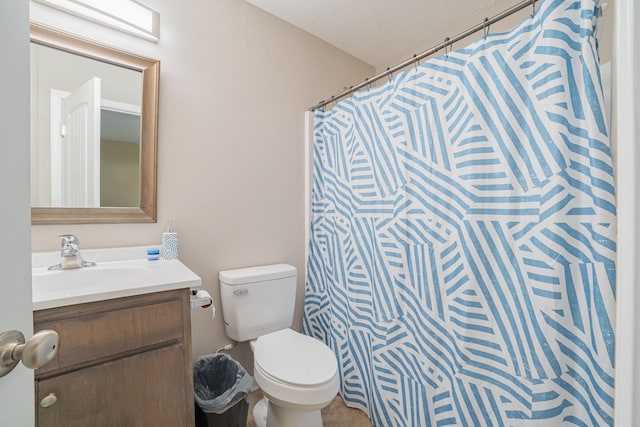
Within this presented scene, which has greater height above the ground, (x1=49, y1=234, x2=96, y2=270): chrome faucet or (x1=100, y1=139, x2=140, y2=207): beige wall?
(x1=100, y1=139, x2=140, y2=207): beige wall

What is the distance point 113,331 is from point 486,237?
136cm

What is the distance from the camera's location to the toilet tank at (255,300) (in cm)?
155

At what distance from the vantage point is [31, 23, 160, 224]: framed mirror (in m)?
1.17

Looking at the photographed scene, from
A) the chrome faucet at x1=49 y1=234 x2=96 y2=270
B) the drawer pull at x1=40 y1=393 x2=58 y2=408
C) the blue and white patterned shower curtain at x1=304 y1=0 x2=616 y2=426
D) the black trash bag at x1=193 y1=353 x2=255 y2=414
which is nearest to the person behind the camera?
the drawer pull at x1=40 y1=393 x2=58 y2=408

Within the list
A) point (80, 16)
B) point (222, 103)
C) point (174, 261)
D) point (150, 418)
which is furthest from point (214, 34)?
point (150, 418)

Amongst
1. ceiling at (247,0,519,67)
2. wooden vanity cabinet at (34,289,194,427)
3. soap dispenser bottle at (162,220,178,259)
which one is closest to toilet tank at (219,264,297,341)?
soap dispenser bottle at (162,220,178,259)

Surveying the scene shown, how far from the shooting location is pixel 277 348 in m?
1.42

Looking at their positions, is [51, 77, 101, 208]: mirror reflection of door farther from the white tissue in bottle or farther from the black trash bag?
the black trash bag

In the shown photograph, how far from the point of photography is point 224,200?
1649 millimetres

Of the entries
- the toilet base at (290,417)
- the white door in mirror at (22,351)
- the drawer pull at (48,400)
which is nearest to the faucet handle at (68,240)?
the drawer pull at (48,400)

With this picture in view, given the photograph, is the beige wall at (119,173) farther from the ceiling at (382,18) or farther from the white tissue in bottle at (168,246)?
the ceiling at (382,18)

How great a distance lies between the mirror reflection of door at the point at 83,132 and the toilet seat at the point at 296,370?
0.98 metres

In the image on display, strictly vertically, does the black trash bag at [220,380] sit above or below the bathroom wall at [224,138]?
below

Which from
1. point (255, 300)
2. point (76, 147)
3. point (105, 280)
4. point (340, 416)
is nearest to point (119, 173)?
point (76, 147)
